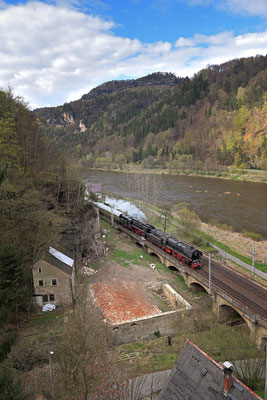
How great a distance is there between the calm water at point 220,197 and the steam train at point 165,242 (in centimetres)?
1733

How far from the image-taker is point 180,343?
20828 mm

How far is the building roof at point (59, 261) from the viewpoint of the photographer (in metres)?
24.3

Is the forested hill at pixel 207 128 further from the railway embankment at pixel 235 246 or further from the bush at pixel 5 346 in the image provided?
the bush at pixel 5 346

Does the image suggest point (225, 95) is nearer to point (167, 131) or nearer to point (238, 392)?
point (167, 131)

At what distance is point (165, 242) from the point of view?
115ft

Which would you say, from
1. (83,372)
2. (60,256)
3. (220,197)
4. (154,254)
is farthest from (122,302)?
(220,197)

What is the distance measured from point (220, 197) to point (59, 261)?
53217 mm

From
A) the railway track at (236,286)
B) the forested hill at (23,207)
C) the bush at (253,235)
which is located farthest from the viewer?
the bush at (253,235)

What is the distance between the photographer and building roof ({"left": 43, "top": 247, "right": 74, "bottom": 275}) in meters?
24.3

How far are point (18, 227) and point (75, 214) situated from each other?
1684 centimetres

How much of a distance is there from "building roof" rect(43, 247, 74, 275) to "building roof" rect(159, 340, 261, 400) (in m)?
14.2

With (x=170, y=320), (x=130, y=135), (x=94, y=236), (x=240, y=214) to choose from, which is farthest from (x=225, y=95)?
(x=170, y=320)

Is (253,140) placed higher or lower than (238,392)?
higher

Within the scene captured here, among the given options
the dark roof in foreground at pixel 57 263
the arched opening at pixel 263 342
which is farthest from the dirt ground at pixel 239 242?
the dark roof in foreground at pixel 57 263
